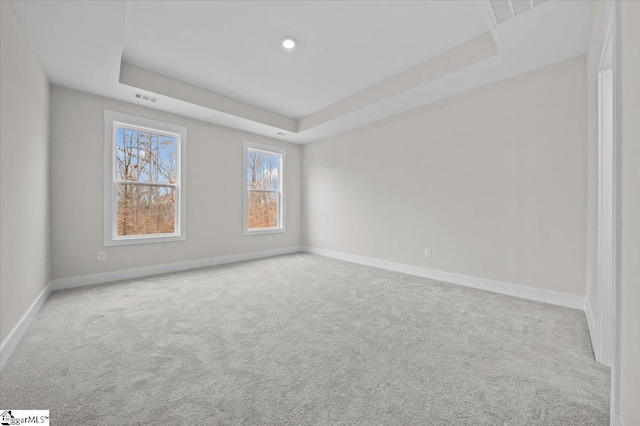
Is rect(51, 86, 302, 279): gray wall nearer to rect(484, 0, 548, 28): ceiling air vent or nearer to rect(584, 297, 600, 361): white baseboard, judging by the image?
rect(484, 0, 548, 28): ceiling air vent

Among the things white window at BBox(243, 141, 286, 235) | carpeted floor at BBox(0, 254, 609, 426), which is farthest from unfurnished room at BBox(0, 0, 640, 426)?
white window at BBox(243, 141, 286, 235)

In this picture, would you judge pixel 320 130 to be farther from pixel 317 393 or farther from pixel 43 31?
pixel 317 393

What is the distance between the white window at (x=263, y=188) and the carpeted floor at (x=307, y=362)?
2.51m

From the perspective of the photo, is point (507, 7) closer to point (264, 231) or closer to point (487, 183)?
point (487, 183)

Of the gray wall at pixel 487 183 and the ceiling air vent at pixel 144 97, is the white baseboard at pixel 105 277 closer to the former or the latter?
the gray wall at pixel 487 183

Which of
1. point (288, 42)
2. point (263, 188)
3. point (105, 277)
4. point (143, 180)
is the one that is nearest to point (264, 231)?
point (263, 188)

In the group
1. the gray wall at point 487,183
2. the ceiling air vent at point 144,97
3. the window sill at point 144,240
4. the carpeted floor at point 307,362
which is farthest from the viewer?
the window sill at point 144,240

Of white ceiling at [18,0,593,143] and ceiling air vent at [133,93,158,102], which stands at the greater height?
white ceiling at [18,0,593,143]

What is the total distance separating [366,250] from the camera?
478 centimetres

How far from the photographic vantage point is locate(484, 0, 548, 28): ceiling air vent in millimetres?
2072

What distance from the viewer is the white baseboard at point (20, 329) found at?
175 cm

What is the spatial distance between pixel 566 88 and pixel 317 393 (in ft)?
12.0

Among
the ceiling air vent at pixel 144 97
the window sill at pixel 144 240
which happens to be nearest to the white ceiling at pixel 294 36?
the ceiling air vent at pixel 144 97

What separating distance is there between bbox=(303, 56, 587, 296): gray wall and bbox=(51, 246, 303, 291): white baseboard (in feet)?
6.88
